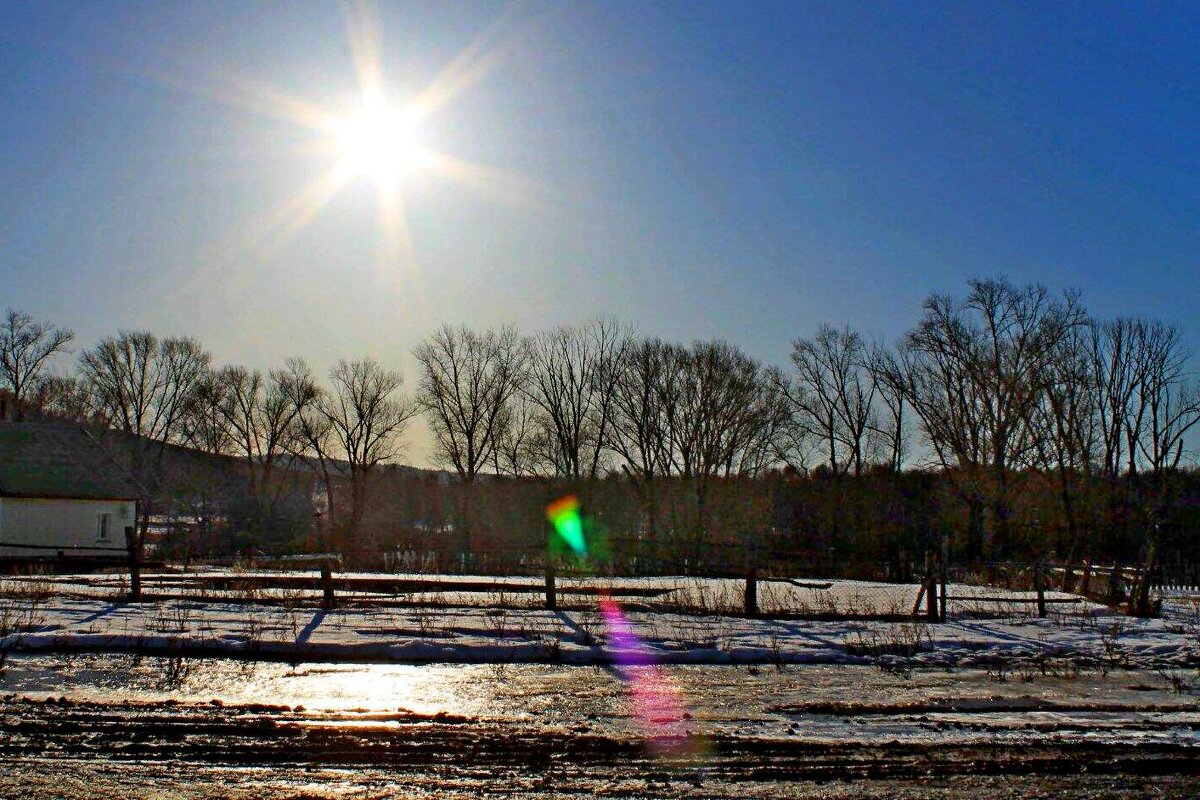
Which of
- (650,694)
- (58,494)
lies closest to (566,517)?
(58,494)

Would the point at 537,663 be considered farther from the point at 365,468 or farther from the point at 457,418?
the point at 365,468

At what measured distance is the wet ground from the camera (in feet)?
22.3

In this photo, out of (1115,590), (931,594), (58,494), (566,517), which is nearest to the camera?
(931,594)

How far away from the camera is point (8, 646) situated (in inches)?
517

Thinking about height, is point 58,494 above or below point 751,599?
above

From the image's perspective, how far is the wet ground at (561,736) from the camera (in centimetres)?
679

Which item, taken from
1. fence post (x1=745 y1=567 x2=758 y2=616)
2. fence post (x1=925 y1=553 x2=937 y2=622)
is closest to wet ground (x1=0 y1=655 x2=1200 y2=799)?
fence post (x1=745 y1=567 x2=758 y2=616)

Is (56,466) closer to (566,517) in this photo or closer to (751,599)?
(566,517)

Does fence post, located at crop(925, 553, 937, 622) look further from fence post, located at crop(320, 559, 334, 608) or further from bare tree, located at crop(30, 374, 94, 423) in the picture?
bare tree, located at crop(30, 374, 94, 423)

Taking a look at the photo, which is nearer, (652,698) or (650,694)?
(652,698)

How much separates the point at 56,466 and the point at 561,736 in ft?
130

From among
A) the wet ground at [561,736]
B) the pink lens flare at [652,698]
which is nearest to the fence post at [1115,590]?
the wet ground at [561,736]

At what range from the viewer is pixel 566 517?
60688 mm

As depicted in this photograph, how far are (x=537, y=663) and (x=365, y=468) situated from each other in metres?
58.3
